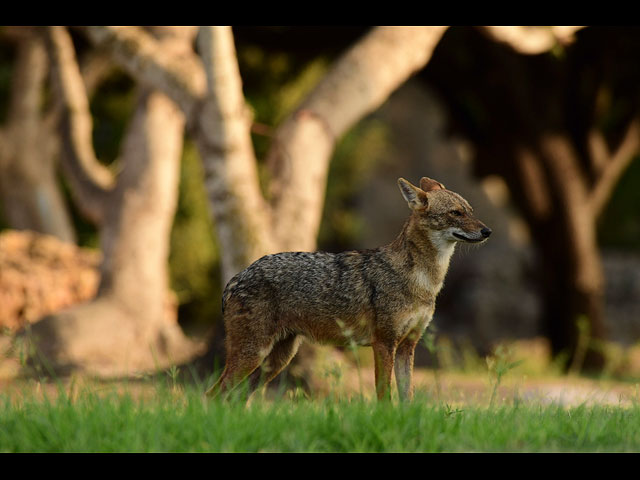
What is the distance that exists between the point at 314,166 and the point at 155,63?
2.19 m

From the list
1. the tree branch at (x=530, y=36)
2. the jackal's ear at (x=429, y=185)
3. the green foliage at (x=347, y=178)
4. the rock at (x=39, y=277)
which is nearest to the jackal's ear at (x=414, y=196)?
the jackal's ear at (x=429, y=185)

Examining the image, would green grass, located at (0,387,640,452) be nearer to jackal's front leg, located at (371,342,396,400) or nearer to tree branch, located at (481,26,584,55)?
jackal's front leg, located at (371,342,396,400)

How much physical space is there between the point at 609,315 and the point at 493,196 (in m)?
4.44

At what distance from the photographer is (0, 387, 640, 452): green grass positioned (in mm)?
4547

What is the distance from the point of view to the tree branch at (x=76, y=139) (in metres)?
12.9

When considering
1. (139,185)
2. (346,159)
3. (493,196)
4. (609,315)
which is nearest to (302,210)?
(139,185)

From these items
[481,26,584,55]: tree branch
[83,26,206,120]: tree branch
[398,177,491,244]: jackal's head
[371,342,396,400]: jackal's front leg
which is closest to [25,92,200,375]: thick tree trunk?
[83,26,206,120]: tree branch

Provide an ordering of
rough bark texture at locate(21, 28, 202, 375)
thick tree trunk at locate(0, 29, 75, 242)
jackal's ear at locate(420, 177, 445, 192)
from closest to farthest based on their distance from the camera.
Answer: jackal's ear at locate(420, 177, 445, 192), rough bark texture at locate(21, 28, 202, 375), thick tree trunk at locate(0, 29, 75, 242)

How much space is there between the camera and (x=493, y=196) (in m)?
23.0

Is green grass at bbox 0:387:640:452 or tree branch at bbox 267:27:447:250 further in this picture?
tree branch at bbox 267:27:447:250

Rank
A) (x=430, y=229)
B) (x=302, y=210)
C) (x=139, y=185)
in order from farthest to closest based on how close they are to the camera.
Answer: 1. (x=139, y=185)
2. (x=302, y=210)
3. (x=430, y=229)

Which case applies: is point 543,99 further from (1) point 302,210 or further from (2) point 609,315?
(2) point 609,315

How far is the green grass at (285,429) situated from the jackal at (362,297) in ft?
1.48

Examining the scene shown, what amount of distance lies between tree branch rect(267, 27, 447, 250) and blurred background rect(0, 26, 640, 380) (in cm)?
4
